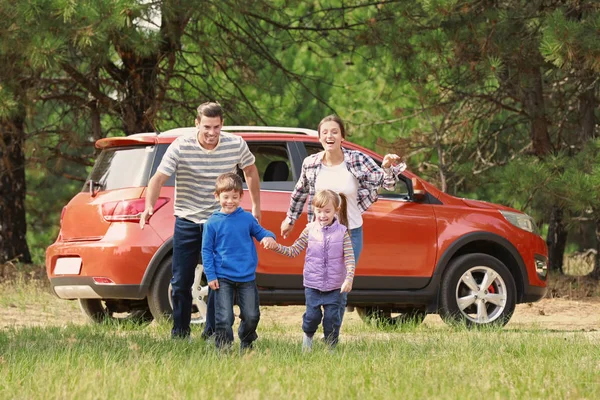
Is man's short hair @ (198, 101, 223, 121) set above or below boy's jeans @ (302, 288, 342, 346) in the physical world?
above

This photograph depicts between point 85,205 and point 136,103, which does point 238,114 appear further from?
point 85,205

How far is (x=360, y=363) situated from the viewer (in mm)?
6621

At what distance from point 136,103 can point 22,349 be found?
8738 mm

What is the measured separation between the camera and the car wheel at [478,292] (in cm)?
1019

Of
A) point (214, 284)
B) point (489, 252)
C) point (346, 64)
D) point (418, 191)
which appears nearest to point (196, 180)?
point (214, 284)

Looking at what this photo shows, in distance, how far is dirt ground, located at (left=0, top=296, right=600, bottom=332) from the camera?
37.1 ft

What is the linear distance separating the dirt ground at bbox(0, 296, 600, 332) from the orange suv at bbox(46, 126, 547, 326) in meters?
0.92

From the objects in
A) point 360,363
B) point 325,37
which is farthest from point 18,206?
point 360,363

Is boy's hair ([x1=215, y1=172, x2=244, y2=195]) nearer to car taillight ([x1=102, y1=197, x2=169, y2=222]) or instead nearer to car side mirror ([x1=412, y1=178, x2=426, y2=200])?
car taillight ([x1=102, y1=197, x2=169, y2=222])


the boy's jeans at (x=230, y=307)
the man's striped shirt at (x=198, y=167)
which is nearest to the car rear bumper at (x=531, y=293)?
the man's striped shirt at (x=198, y=167)

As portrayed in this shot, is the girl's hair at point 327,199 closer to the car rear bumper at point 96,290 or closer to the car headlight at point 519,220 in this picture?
the car rear bumper at point 96,290

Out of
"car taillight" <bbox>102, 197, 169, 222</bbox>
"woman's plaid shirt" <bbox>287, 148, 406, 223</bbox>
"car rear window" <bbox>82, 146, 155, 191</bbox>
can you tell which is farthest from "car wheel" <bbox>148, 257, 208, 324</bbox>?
"woman's plaid shirt" <bbox>287, 148, 406, 223</bbox>

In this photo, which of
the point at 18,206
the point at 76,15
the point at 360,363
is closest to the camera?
the point at 360,363

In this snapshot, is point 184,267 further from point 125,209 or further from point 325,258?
point 125,209
